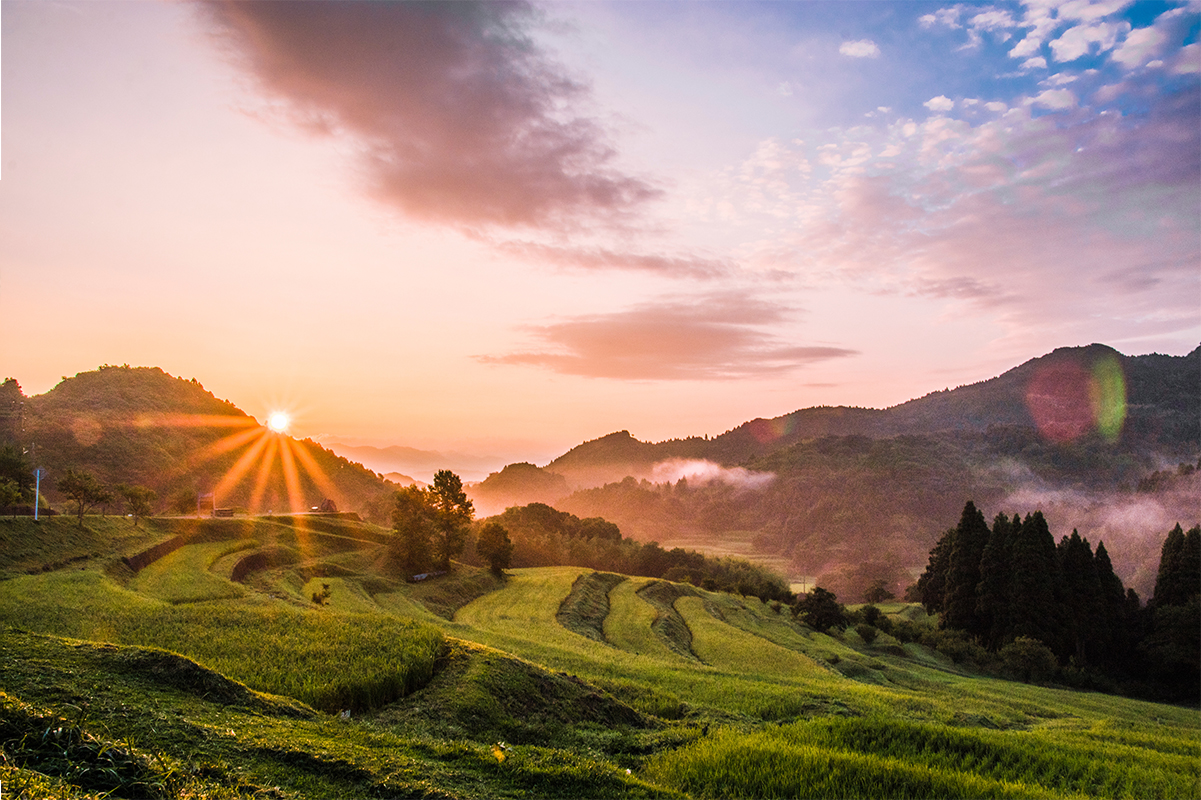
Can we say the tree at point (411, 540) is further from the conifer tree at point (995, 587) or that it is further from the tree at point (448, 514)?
the conifer tree at point (995, 587)

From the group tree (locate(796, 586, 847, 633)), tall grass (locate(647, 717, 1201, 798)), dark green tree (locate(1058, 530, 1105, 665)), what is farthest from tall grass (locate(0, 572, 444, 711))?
dark green tree (locate(1058, 530, 1105, 665))

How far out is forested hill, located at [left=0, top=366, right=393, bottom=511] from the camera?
99000 millimetres

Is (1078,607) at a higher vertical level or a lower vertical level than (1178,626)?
higher

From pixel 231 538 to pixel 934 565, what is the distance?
271 feet

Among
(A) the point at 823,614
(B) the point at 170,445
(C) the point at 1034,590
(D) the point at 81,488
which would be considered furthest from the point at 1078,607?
(B) the point at 170,445

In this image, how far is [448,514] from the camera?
6412cm

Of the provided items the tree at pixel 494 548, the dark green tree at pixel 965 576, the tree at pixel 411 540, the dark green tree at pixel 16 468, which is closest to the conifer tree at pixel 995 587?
the dark green tree at pixel 965 576

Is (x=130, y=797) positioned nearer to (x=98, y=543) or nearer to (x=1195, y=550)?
(x=98, y=543)

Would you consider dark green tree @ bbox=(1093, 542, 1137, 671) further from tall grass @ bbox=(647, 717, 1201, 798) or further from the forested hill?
the forested hill

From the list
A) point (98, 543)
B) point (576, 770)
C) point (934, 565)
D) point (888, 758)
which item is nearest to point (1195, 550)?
point (934, 565)

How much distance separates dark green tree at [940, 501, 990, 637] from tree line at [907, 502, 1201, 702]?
107 millimetres

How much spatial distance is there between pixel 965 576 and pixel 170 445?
5438 inches

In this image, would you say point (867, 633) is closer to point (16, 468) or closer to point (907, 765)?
point (907, 765)

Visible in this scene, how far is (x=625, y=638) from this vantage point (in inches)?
1740
